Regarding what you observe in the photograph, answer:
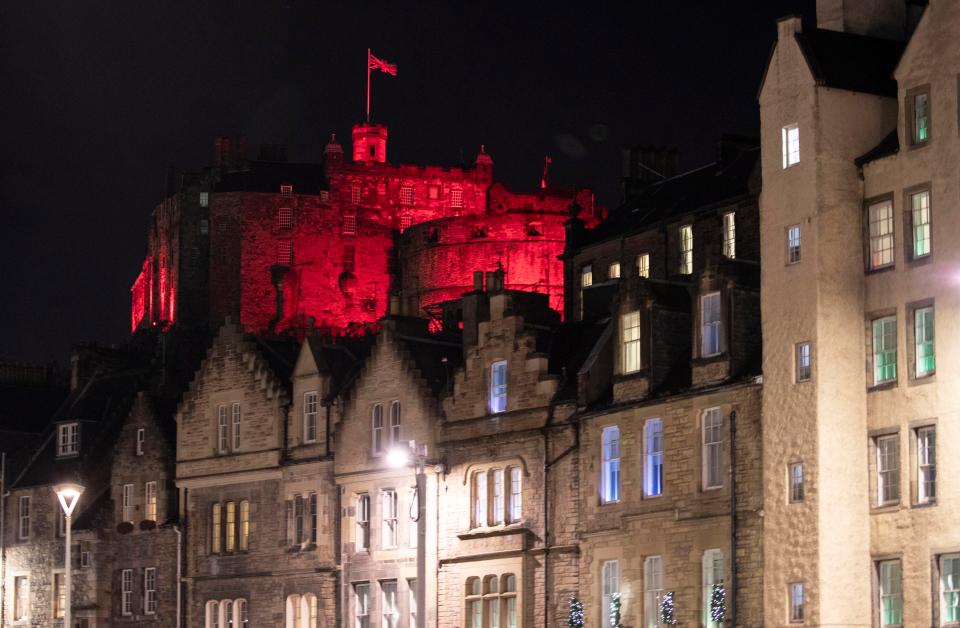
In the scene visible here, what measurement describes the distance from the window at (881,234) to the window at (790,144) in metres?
2.30

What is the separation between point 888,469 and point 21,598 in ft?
146

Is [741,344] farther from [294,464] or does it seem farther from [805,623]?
[294,464]

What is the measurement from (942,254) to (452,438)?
20083mm

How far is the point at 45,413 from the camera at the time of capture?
96938 millimetres

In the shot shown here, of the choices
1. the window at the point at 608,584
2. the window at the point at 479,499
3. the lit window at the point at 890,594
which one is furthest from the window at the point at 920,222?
the window at the point at 479,499

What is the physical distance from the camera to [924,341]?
53125 mm

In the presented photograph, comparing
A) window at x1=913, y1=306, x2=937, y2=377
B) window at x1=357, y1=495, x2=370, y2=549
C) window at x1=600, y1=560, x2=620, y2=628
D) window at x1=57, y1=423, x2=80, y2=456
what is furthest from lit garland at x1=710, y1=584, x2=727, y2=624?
window at x1=57, y1=423, x2=80, y2=456

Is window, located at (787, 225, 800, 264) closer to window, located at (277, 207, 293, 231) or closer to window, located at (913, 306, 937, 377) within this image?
window, located at (913, 306, 937, 377)

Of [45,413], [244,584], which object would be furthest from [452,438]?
[45,413]

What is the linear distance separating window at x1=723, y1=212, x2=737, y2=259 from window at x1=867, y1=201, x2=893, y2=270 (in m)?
19.8

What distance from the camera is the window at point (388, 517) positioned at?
70.9m

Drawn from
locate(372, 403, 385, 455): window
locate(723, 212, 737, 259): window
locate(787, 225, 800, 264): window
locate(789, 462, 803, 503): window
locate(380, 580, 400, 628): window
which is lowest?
locate(380, 580, 400, 628): window

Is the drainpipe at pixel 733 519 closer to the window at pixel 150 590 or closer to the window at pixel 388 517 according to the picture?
the window at pixel 388 517

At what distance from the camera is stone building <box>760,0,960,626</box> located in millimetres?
52625
